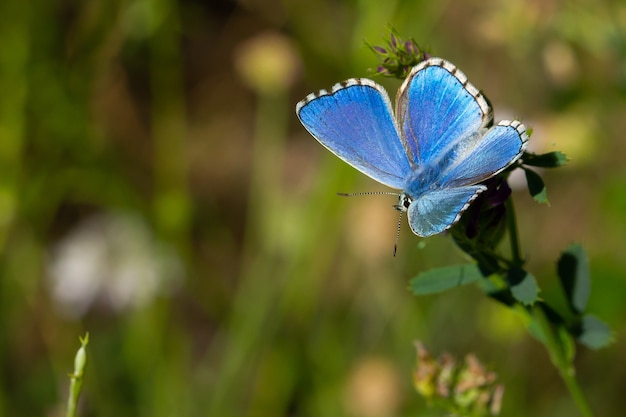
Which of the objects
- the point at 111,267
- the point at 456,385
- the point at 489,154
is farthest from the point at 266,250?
the point at 489,154

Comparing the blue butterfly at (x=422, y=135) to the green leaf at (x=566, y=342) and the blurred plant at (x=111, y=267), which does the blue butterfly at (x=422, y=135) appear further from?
the blurred plant at (x=111, y=267)

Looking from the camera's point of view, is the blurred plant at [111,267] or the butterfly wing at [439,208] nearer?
the butterfly wing at [439,208]

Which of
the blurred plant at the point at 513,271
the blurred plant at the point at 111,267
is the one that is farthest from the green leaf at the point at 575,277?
the blurred plant at the point at 111,267

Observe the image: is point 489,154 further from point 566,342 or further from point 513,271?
point 566,342

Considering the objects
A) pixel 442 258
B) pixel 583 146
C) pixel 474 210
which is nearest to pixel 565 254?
pixel 474 210

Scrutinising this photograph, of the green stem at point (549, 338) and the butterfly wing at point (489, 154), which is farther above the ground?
the butterfly wing at point (489, 154)

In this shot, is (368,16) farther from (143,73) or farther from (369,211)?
(143,73)
